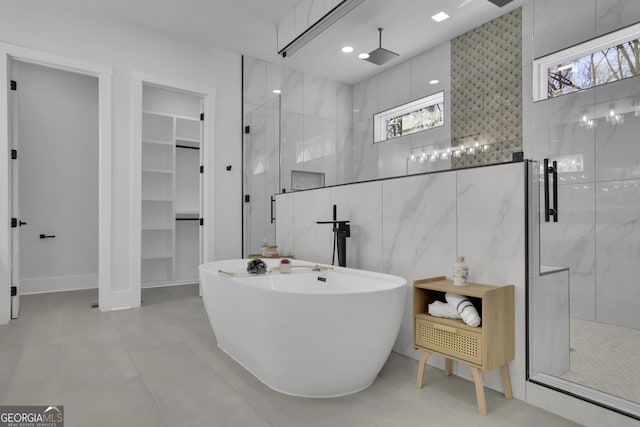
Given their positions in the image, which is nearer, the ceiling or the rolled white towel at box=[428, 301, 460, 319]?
the rolled white towel at box=[428, 301, 460, 319]

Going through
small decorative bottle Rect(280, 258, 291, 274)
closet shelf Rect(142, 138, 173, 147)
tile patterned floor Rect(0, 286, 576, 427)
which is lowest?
tile patterned floor Rect(0, 286, 576, 427)

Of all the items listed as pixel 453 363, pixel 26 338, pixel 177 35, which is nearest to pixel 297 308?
pixel 453 363

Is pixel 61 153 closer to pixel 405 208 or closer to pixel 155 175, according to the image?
pixel 155 175

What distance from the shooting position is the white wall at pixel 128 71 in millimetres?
3623

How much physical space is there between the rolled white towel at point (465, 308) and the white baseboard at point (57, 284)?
4778 millimetres

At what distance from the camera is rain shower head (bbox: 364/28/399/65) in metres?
2.84

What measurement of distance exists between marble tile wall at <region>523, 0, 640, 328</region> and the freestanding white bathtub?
880 mm

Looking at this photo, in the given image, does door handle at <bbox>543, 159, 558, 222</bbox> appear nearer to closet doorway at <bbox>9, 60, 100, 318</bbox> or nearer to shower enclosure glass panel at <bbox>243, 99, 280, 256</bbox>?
shower enclosure glass panel at <bbox>243, 99, 280, 256</bbox>

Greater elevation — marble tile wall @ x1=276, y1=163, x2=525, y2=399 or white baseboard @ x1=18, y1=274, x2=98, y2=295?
marble tile wall @ x1=276, y1=163, x2=525, y2=399

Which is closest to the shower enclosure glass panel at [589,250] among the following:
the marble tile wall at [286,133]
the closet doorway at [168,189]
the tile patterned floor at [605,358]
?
the tile patterned floor at [605,358]

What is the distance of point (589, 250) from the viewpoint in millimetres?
1765

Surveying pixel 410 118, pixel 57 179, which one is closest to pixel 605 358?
pixel 410 118

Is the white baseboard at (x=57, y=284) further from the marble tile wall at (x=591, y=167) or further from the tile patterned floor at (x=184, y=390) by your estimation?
the marble tile wall at (x=591, y=167)

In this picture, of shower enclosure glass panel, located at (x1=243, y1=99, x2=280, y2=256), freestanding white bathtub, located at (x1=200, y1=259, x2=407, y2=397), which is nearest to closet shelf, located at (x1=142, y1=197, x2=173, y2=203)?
shower enclosure glass panel, located at (x1=243, y1=99, x2=280, y2=256)
